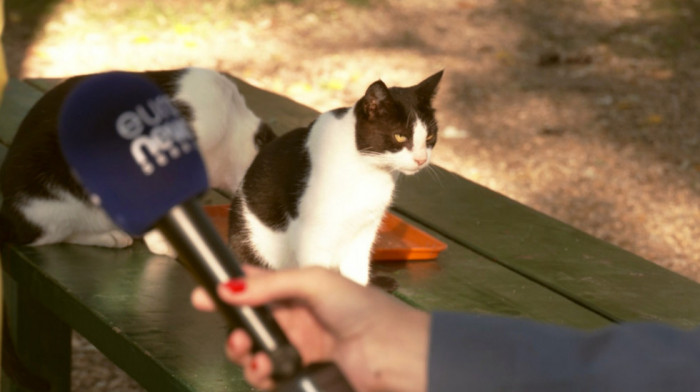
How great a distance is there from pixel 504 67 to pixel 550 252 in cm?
391

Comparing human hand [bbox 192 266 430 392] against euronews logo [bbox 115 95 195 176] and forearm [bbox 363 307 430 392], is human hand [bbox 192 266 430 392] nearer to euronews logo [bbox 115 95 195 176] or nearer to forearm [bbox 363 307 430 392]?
forearm [bbox 363 307 430 392]

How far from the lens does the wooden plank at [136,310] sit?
6.41 ft

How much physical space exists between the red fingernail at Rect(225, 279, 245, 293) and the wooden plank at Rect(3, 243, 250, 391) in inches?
38.7

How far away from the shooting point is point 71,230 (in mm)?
2525

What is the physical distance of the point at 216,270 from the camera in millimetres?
942

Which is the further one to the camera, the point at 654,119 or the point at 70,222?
the point at 654,119

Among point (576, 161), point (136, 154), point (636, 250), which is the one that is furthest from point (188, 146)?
point (576, 161)

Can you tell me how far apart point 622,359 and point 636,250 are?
12.0 ft

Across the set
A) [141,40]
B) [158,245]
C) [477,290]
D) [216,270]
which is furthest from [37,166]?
[141,40]

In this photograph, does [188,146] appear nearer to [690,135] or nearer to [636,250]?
[636,250]

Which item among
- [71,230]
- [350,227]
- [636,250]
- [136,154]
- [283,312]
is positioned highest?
[136,154]

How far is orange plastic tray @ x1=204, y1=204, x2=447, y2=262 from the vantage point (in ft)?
8.04

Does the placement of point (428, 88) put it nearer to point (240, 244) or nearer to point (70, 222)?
point (240, 244)

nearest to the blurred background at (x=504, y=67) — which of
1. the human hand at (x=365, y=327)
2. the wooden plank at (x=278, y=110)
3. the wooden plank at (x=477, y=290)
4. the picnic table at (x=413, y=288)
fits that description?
the wooden plank at (x=278, y=110)
